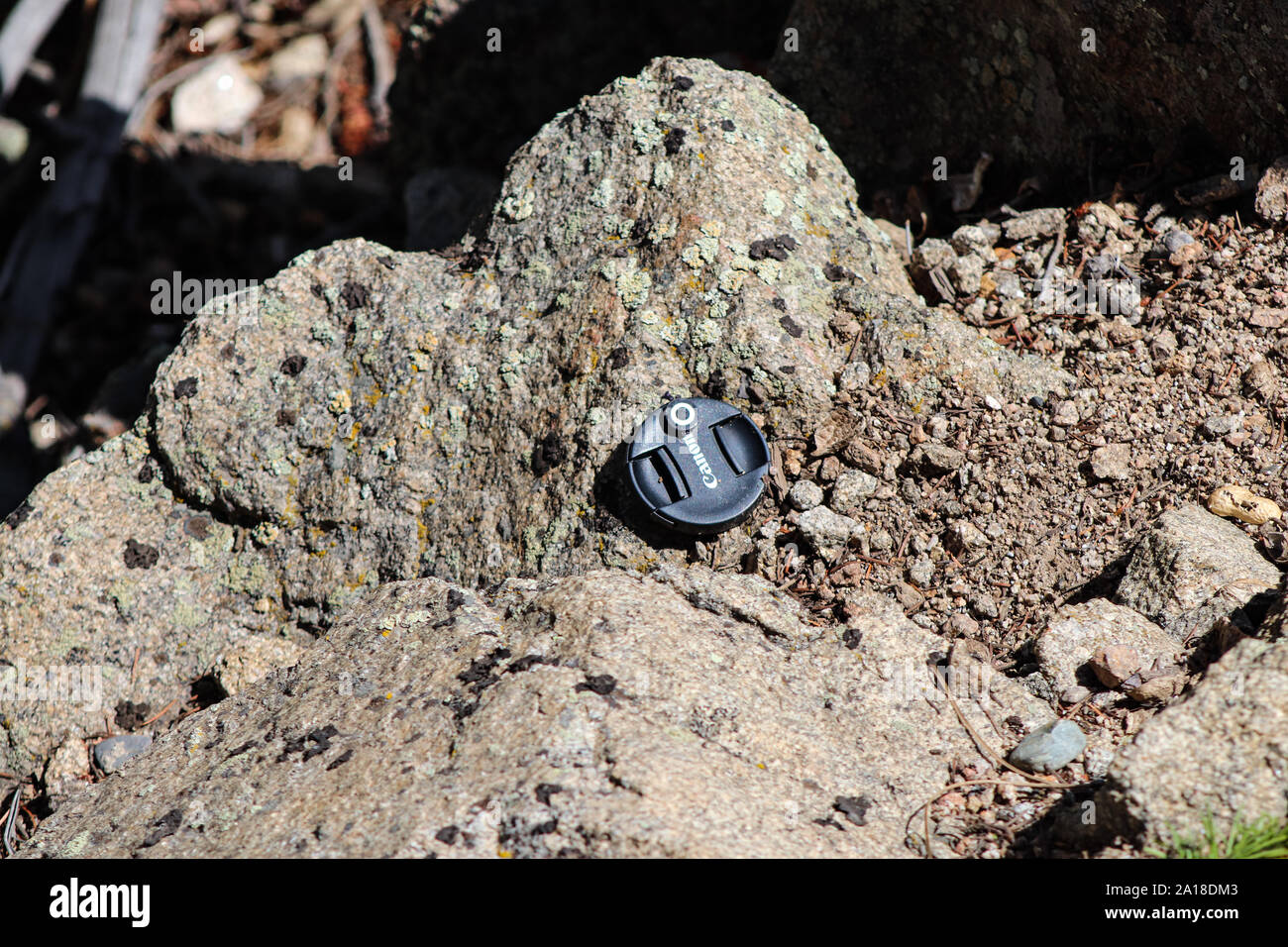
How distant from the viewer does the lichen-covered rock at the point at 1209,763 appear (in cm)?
265

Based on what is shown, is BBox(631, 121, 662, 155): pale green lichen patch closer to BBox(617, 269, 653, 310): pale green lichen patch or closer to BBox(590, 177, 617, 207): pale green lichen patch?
BBox(590, 177, 617, 207): pale green lichen patch

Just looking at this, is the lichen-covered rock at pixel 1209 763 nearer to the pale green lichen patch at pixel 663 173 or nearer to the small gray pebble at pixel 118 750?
the pale green lichen patch at pixel 663 173

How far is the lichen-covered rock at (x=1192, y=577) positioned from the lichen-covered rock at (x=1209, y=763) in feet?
1.91

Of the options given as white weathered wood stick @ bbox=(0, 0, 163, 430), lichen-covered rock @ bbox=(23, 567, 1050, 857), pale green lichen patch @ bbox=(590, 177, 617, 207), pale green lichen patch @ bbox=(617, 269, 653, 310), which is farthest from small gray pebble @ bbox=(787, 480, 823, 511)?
white weathered wood stick @ bbox=(0, 0, 163, 430)

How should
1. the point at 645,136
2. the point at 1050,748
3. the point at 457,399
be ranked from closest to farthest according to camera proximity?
the point at 1050,748 < the point at 457,399 < the point at 645,136

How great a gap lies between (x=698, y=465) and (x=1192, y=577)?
1.82 meters

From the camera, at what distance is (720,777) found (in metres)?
3.00

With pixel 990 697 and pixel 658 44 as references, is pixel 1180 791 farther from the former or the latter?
pixel 658 44

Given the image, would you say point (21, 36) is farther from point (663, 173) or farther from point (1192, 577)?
point (1192, 577)

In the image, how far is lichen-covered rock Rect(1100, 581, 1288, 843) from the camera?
265cm

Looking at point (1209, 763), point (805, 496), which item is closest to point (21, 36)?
point (805, 496)

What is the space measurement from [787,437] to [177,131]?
7.92 meters

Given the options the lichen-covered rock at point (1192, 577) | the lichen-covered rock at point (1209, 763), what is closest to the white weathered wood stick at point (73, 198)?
the lichen-covered rock at point (1192, 577)

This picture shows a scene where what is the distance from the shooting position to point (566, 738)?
2.99 meters
